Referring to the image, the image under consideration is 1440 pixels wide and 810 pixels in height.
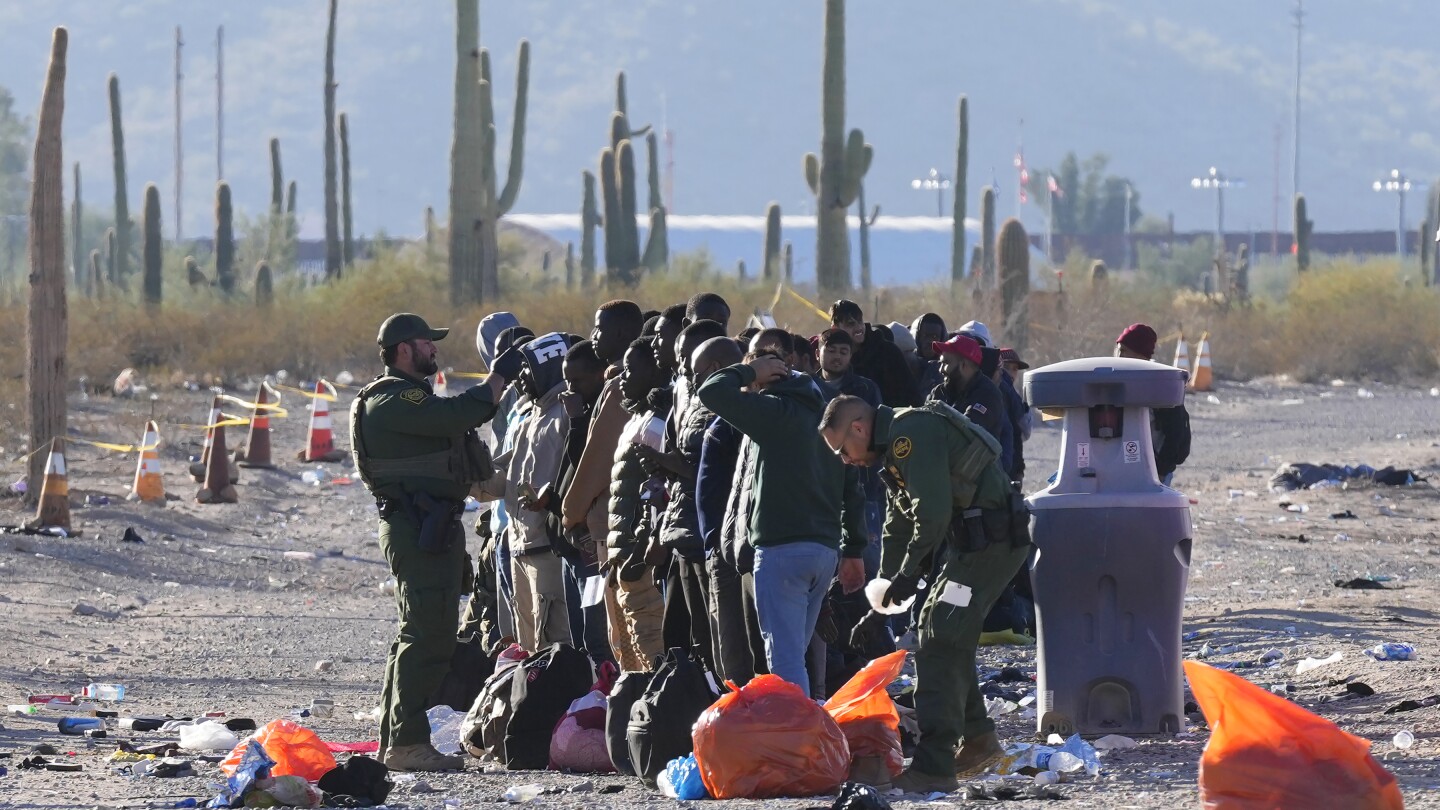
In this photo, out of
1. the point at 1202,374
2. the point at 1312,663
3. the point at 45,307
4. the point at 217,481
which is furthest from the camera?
the point at 1202,374

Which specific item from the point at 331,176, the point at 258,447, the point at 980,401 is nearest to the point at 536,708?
the point at 980,401

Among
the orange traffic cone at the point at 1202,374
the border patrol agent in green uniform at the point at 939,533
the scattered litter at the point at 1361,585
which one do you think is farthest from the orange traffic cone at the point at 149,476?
the orange traffic cone at the point at 1202,374

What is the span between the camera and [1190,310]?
134 ft

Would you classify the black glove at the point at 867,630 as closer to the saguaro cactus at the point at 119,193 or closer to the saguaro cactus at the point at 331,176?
the saguaro cactus at the point at 331,176

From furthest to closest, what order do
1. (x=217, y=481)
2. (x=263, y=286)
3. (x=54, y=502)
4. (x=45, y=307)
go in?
(x=263, y=286) < (x=217, y=481) < (x=45, y=307) < (x=54, y=502)

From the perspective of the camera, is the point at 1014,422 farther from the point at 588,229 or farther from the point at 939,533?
the point at 588,229

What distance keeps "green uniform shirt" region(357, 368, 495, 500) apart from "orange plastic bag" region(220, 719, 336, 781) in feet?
3.63

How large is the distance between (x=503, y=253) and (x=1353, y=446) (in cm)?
3132

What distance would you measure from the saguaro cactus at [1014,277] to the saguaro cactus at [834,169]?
2089mm

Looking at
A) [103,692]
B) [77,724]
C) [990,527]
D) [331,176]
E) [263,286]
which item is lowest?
[103,692]

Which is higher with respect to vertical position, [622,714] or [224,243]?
[224,243]

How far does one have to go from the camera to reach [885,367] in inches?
445

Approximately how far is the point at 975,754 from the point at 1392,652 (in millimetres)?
3454

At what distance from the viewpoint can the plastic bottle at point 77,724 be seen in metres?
9.38
